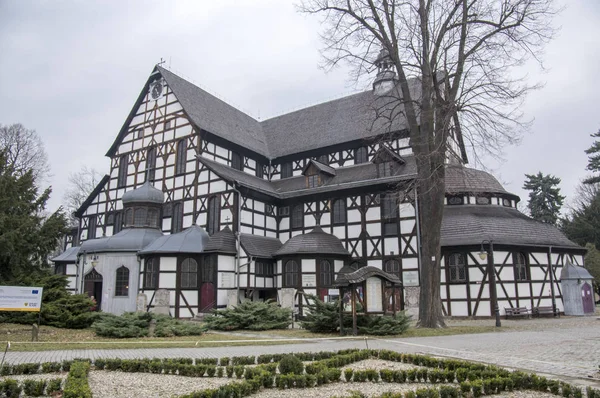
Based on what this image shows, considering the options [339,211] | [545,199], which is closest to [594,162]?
[545,199]

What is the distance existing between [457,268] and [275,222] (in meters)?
11.7

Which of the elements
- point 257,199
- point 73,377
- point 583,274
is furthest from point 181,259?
point 583,274

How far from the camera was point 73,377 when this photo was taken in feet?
25.5

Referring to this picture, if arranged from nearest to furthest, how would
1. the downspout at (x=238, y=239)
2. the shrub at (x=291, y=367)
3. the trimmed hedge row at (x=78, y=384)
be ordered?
the trimmed hedge row at (x=78, y=384) < the shrub at (x=291, y=367) < the downspout at (x=238, y=239)

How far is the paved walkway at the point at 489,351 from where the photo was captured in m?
9.61

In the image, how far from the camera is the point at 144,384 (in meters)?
8.20

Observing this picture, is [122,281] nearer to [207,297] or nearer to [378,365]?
[207,297]

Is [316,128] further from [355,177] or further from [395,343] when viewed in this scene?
[395,343]

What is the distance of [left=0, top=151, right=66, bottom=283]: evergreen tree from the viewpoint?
19281mm

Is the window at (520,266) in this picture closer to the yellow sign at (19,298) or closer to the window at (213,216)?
the window at (213,216)

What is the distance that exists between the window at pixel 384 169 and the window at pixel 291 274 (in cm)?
731

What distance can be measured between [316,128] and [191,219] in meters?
11.8

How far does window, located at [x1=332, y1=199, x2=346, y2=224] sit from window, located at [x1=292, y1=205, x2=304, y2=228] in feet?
7.46

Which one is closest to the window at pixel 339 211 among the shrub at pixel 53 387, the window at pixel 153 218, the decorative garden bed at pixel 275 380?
the window at pixel 153 218
